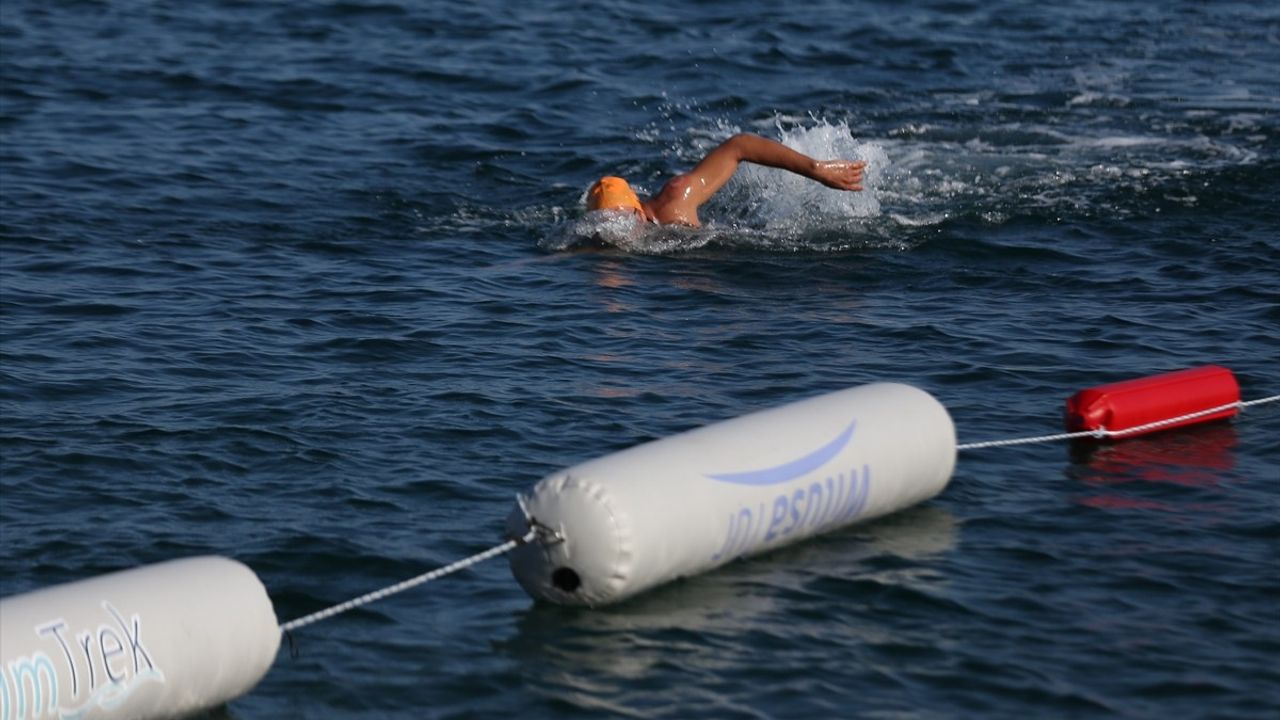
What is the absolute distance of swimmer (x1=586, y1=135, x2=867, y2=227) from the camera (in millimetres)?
14328

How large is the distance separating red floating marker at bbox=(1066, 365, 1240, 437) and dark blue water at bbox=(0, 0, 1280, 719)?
16 centimetres

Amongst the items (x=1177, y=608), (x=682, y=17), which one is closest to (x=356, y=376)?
(x=1177, y=608)

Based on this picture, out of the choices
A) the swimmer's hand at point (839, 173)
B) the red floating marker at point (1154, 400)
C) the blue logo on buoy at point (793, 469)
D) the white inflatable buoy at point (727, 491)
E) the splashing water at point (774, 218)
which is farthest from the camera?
the splashing water at point (774, 218)

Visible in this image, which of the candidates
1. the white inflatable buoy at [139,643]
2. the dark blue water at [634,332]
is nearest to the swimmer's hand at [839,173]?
the dark blue water at [634,332]

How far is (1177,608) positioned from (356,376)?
218 inches

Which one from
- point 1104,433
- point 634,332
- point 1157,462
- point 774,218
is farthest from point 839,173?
point 1157,462

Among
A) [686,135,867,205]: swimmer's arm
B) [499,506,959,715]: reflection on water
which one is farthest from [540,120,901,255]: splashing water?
[499,506,959,715]: reflection on water

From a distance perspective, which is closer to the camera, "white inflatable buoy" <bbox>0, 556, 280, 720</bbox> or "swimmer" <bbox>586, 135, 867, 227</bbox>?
"white inflatable buoy" <bbox>0, 556, 280, 720</bbox>

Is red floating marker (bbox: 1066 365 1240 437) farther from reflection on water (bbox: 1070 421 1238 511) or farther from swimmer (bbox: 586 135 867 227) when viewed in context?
swimmer (bbox: 586 135 867 227)

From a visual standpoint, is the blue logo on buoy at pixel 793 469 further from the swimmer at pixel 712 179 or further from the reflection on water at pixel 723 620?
the swimmer at pixel 712 179

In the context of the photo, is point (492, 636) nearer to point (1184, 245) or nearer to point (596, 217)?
point (596, 217)

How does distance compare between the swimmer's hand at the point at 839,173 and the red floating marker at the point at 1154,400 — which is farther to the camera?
the swimmer's hand at the point at 839,173

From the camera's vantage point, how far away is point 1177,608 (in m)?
8.41

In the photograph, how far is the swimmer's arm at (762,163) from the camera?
14.3m
